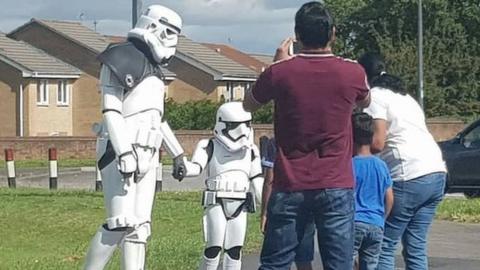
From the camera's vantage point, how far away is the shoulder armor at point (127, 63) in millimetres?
8094

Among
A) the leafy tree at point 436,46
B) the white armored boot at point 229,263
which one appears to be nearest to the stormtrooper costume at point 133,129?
the white armored boot at point 229,263

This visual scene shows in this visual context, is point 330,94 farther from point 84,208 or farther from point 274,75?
point 84,208

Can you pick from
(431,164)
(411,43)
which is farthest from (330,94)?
(411,43)

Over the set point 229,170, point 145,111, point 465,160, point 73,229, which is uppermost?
point 145,111

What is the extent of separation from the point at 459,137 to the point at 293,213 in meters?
16.4

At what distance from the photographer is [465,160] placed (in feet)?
71.9

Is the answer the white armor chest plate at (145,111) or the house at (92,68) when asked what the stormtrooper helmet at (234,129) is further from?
the house at (92,68)

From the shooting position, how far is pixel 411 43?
171ft

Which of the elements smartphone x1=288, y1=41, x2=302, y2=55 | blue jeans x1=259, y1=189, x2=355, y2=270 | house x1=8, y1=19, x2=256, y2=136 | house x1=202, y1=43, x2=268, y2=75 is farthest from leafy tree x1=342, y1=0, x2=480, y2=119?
blue jeans x1=259, y1=189, x2=355, y2=270

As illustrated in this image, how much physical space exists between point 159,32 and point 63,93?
2169 inches

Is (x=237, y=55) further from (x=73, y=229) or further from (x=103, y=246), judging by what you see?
(x=103, y=246)

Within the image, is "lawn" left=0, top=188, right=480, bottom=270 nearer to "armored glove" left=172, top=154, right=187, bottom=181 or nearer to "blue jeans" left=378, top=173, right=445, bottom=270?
"armored glove" left=172, top=154, right=187, bottom=181

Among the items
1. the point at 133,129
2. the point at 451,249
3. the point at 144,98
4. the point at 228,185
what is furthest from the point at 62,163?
the point at 133,129

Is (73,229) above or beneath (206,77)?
beneath
